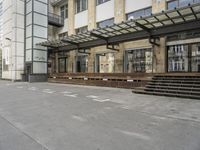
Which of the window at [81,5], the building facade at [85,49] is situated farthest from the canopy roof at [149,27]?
the window at [81,5]

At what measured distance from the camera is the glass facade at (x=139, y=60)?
15.6 meters

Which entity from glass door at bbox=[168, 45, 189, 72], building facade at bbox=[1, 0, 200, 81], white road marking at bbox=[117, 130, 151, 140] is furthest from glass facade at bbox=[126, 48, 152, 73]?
white road marking at bbox=[117, 130, 151, 140]

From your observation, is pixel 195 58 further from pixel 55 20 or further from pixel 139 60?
pixel 55 20

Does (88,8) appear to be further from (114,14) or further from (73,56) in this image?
(73,56)

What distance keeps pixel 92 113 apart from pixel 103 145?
101 inches

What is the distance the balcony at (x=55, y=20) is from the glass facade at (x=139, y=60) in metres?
13.6

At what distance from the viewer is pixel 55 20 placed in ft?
85.4

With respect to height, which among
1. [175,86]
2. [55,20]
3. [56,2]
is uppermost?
[56,2]

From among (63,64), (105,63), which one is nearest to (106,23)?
(105,63)

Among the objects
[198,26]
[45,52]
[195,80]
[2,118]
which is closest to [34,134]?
[2,118]

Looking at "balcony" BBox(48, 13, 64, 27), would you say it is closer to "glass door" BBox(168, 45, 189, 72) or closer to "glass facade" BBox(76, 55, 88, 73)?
"glass facade" BBox(76, 55, 88, 73)

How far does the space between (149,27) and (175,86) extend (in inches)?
187

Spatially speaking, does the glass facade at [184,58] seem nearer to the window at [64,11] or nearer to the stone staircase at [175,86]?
the stone staircase at [175,86]

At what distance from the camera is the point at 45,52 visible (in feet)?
78.6
